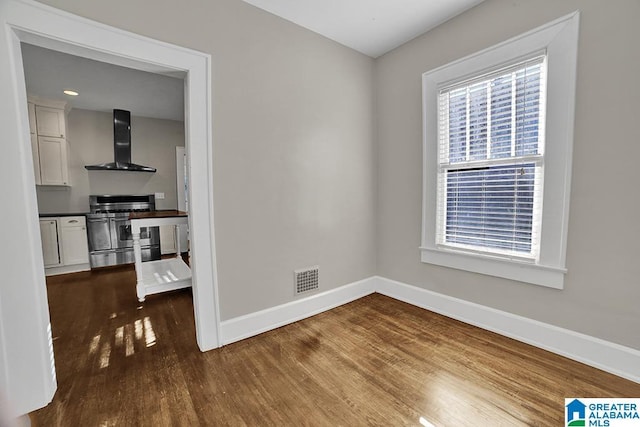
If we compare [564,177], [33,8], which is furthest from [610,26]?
[33,8]

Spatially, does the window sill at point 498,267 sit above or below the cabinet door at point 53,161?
below

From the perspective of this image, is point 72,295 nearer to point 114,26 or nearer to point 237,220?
point 237,220

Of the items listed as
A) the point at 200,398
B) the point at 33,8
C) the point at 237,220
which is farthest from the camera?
the point at 237,220

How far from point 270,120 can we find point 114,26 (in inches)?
43.7

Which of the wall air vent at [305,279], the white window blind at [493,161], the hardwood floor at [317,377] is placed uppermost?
the white window blind at [493,161]

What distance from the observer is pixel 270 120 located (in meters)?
2.24

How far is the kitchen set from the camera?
339 cm

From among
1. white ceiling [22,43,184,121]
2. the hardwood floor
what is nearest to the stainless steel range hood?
white ceiling [22,43,184,121]

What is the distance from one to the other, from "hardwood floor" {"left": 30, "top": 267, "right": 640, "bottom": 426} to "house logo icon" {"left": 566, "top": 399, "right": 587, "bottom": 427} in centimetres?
4

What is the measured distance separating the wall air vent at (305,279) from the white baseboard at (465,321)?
0.10 m

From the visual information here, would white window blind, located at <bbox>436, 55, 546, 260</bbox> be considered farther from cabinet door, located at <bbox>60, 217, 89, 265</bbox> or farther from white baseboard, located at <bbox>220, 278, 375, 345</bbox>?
cabinet door, located at <bbox>60, 217, 89, 265</bbox>

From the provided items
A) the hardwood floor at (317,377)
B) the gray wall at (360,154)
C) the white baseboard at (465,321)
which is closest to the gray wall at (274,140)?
the gray wall at (360,154)

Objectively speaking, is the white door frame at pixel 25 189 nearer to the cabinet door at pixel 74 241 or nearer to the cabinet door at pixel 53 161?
the cabinet door at pixel 74 241

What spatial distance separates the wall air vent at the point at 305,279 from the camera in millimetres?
2491
